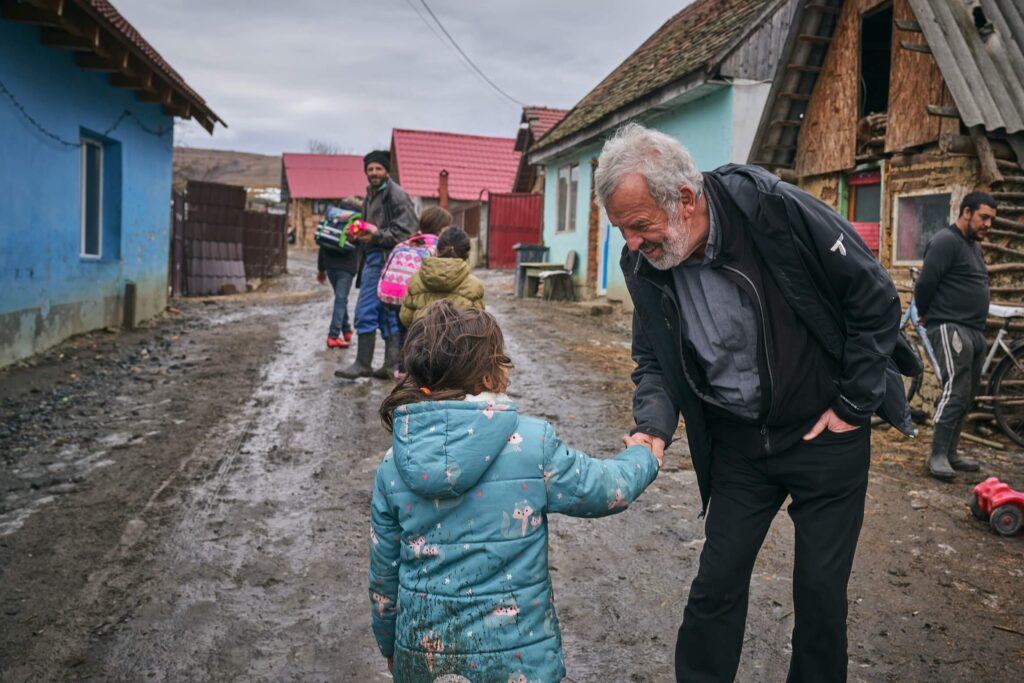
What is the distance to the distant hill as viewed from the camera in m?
87.6

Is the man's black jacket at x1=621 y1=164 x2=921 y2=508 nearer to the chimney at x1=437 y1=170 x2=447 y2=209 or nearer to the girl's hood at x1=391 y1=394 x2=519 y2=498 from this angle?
the girl's hood at x1=391 y1=394 x2=519 y2=498

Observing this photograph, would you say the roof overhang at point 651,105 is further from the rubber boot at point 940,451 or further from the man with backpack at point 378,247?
the rubber boot at point 940,451

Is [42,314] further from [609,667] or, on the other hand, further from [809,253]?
[809,253]

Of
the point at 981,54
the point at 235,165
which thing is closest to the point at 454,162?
the point at 981,54

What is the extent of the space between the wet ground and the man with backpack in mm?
780

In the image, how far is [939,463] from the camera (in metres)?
6.19

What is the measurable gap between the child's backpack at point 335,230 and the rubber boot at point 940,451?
605 cm

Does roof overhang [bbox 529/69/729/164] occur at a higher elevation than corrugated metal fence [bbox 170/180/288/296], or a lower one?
higher

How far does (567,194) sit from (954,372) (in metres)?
15.7

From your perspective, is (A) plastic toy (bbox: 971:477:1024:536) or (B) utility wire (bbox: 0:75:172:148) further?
(B) utility wire (bbox: 0:75:172:148)

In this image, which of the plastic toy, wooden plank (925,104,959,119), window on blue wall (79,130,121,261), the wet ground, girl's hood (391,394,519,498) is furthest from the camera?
window on blue wall (79,130,121,261)

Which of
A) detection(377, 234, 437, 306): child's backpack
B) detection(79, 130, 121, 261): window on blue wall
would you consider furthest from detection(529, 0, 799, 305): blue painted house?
detection(79, 130, 121, 261): window on blue wall

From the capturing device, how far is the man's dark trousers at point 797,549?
2.62m

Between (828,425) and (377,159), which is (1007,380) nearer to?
(828,425)
